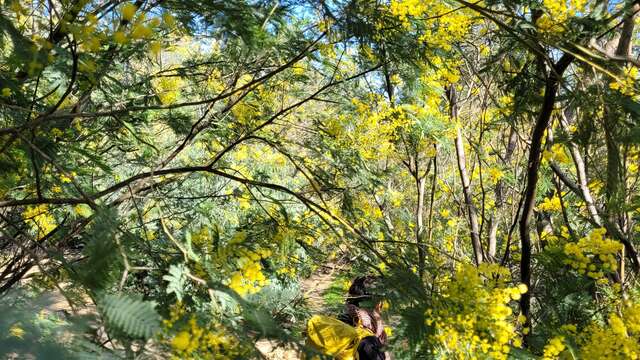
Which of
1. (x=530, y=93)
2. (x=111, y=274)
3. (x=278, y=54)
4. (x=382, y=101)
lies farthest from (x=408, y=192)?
(x=111, y=274)

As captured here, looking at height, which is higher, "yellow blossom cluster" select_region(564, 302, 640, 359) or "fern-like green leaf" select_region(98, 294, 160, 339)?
"yellow blossom cluster" select_region(564, 302, 640, 359)

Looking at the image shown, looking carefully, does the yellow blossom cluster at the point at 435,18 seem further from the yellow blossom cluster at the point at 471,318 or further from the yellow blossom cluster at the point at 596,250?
the yellow blossom cluster at the point at 471,318

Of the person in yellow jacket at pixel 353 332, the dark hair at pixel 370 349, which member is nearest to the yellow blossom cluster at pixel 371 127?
the person in yellow jacket at pixel 353 332

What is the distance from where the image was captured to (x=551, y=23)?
179 cm

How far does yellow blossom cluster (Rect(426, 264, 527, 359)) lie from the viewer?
4.36 ft

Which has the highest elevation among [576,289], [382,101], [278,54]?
[382,101]

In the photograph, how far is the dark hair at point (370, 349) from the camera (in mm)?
3469

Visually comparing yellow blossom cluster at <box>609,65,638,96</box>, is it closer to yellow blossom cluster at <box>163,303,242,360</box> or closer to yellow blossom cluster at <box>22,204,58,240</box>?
yellow blossom cluster at <box>163,303,242,360</box>

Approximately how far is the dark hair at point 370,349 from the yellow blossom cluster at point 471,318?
2.14 m

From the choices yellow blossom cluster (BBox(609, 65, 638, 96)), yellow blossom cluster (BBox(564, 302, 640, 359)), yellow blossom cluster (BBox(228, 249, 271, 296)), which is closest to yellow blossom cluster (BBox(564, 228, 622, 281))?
yellow blossom cluster (BBox(564, 302, 640, 359))

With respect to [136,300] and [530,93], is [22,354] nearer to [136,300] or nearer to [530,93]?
[136,300]

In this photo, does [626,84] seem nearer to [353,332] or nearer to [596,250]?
[596,250]

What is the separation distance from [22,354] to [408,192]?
6546 millimetres

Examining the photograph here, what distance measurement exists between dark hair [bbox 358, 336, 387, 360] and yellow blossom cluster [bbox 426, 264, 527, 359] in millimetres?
2139
